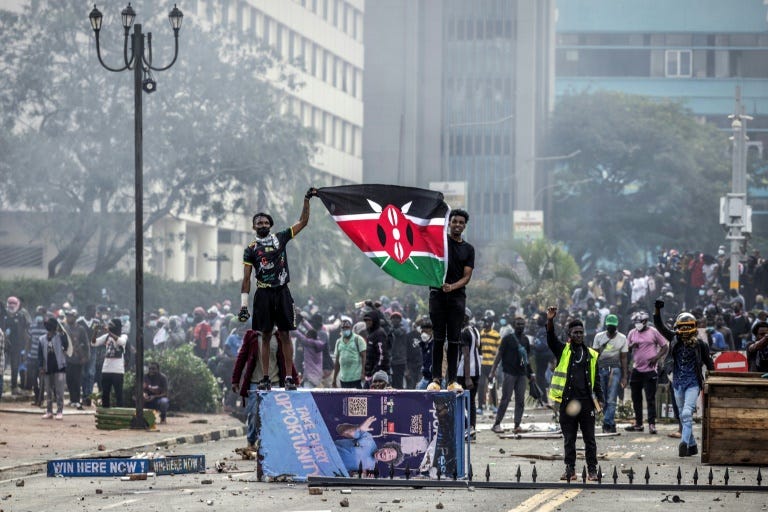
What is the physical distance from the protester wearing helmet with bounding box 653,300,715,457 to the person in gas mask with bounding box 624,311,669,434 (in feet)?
13.0

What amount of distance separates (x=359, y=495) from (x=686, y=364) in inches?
236

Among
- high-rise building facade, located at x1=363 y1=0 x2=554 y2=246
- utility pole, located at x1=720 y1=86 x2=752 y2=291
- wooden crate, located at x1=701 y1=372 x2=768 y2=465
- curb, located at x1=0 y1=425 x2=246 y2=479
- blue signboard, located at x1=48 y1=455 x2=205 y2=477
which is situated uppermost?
high-rise building facade, located at x1=363 y1=0 x2=554 y2=246

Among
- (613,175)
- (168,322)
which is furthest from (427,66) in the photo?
(168,322)

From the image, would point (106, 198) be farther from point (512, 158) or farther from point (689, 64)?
point (689, 64)

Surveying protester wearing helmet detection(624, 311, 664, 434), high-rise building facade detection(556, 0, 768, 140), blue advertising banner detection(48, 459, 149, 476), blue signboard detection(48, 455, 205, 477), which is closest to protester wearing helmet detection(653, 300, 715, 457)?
protester wearing helmet detection(624, 311, 664, 434)

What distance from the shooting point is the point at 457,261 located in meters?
15.4

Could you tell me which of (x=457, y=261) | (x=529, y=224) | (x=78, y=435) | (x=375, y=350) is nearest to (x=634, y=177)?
(x=529, y=224)

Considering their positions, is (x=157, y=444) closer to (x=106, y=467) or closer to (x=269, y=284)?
(x=106, y=467)

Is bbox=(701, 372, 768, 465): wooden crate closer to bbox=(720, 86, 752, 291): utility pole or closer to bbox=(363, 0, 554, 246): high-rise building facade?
bbox=(720, 86, 752, 291): utility pole

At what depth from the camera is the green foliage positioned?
91.6ft

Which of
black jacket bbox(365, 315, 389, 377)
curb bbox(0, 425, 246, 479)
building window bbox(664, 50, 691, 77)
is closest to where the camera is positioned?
curb bbox(0, 425, 246, 479)

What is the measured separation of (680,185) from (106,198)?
42512 mm

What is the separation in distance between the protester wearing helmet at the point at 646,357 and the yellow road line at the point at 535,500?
8904 millimetres

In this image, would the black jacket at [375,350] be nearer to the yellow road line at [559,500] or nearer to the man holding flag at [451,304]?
the man holding flag at [451,304]
